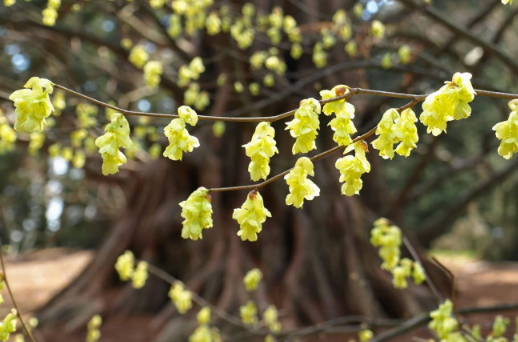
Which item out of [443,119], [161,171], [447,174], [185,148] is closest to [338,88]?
[443,119]

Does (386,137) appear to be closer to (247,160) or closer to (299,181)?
(299,181)

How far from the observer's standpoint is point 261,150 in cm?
178

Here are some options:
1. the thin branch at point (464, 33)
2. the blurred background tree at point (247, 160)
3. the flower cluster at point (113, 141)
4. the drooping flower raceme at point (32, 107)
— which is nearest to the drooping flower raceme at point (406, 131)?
the flower cluster at point (113, 141)

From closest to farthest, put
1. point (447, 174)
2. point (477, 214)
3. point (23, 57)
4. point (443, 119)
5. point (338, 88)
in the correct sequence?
point (443, 119)
point (338, 88)
point (447, 174)
point (23, 57)
point (477, 214)

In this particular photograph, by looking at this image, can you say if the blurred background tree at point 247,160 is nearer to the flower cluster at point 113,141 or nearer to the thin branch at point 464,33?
the thin branch at point 464,33

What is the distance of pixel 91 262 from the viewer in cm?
809

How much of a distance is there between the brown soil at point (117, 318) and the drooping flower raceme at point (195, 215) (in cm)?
219

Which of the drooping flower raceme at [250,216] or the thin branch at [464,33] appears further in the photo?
the thin branch at [464,33]

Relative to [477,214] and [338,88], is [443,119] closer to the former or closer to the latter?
[338,88]

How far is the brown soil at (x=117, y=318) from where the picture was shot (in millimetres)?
6676

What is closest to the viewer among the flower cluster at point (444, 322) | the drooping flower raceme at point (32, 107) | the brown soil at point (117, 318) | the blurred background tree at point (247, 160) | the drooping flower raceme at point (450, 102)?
the drooping flower raceme at point (450, 102)

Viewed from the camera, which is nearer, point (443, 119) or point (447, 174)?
point (443, 119)

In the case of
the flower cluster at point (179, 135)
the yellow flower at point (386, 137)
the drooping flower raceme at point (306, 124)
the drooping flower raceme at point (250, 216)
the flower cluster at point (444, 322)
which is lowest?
the flower cluster at point (444, 322)

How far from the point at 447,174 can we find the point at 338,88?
23.5 feet
